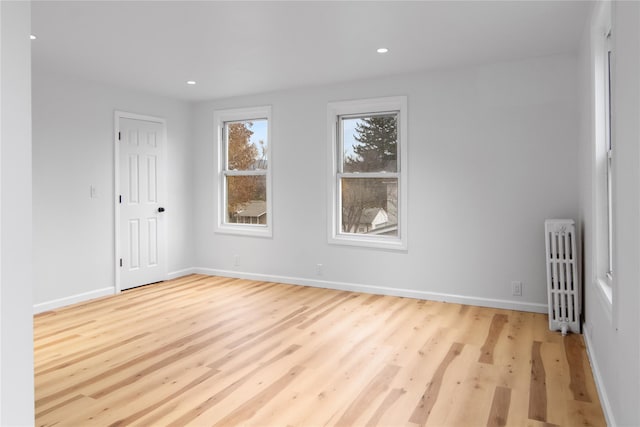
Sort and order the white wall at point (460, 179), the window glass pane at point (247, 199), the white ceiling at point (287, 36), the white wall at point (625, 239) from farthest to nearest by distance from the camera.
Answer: the window glass pane at point (247, 199) < the white wall at point (460, 179) < the white ceiling at point (287, 36) < the white wall at point (625, 239)

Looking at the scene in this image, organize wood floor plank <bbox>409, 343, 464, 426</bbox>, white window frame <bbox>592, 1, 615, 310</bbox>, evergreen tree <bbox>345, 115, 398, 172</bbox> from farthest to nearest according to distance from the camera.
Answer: evergreen tree <bbox>345, 115, 398, 172</bbox> → white window frame <bbox>592, 1, 615, 310</bbox> → wood floor plank <bbox>409, 343, 464, 426</bbox>

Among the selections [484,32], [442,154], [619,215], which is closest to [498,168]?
[442,154]

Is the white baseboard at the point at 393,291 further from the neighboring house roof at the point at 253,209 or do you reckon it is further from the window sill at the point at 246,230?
the neighboring house roof at the point at 253,209

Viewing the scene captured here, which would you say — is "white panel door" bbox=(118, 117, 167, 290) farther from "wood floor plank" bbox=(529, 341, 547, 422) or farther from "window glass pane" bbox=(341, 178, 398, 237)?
"wood floor plank" bbox=(529, 341, 547, 422)

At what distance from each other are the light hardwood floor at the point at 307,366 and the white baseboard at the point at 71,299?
5.9 inches

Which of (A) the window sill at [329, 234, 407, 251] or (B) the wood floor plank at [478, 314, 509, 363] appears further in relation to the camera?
(A) the window sill at [329, 234, 407, 251]

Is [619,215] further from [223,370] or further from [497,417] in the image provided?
[223,370]

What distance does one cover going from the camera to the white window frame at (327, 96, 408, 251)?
4.93m

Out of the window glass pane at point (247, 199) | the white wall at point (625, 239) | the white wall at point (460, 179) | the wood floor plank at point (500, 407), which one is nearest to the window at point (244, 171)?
the window glass pane at point (247, 199)

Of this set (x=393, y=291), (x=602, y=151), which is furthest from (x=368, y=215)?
(x=602, y=151)

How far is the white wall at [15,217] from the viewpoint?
1491 millimetres

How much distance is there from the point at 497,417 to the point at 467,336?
1.32 metres

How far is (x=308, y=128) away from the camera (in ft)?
18.0

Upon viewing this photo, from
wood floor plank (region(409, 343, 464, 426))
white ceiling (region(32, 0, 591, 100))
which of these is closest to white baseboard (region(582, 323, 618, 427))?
wood floor plank (region(409, 343, 464, 426))
